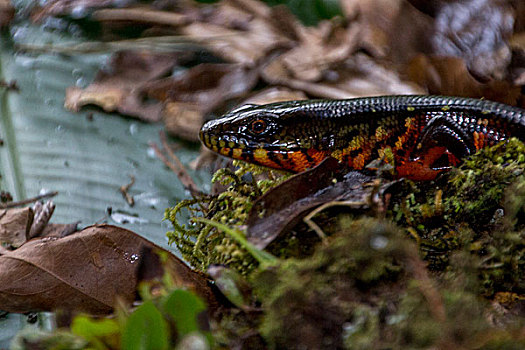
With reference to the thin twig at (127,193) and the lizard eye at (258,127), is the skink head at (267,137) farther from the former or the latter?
the thin twig at (127,193)

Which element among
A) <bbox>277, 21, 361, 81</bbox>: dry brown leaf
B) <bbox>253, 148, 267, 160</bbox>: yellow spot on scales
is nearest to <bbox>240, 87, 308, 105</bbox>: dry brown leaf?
<bbox>277, 21, 361, 81</bbox>: dry brown leaf

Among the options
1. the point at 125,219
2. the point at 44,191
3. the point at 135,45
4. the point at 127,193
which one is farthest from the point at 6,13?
the point at 125,219

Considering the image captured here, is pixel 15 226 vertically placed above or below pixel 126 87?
above

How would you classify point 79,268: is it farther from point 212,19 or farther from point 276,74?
point 212,19

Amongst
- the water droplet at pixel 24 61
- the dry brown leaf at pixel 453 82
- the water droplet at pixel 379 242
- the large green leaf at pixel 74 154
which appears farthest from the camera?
the water droplet at pixel 24 61

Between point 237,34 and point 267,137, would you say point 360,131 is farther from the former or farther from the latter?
point 237,34

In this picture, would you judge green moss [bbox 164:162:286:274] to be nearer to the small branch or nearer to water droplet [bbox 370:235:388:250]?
water droplet [bbox 370:235:388:250]

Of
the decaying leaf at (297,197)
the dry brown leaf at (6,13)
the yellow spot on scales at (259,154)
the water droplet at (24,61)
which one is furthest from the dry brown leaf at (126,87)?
the decaying leaf at (297,197)
